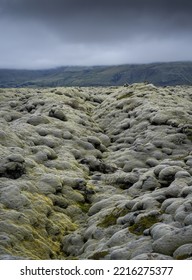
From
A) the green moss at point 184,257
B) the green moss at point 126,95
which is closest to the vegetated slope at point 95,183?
the green moss at point 184,257

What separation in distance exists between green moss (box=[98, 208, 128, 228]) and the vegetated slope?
0.08m

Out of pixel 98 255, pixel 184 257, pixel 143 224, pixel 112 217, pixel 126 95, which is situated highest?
pixel 126 95

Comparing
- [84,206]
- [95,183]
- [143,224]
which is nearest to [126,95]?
[95,183]

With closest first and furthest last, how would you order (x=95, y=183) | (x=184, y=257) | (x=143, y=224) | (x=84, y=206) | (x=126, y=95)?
(x=184, y=257), (x=143, y=224), (x=84, y=206), (x=95, y=183), (x=126, y=95)

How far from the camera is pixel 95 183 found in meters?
32.5

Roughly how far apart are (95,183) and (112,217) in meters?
7.53

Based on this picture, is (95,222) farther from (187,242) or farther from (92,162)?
(92,162)

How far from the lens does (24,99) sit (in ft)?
190

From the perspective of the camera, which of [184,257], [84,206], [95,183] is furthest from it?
[95,183]

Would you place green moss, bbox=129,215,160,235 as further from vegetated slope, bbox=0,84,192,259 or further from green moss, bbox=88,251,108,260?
green moss, bbox=88,251,108,260

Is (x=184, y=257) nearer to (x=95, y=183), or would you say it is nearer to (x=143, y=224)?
(x=143, y=224)

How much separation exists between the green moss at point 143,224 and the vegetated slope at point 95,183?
0.06 meters

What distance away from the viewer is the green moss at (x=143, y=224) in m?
22.2

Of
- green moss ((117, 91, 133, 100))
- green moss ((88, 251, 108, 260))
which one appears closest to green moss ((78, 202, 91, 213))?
green moss ((88, 251, 108, 260))
